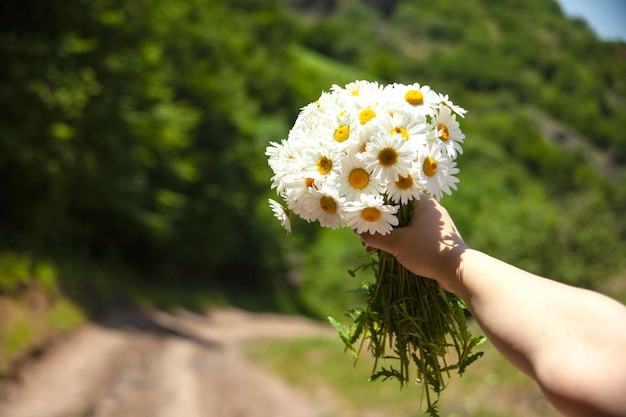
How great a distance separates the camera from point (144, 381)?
43.9 ft

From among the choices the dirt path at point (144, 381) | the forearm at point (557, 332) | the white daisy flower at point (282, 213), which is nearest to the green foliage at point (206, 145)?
the white daisy flower at point (282, 213)

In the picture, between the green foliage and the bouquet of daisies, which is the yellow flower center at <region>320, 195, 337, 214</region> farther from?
the green foliage

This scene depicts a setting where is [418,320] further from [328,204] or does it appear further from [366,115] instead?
[366,115]

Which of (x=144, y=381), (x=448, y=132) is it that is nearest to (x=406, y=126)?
(x=448, y=132)

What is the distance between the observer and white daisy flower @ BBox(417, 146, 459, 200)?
2.45 meters

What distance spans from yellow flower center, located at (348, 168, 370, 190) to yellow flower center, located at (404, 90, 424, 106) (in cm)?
36

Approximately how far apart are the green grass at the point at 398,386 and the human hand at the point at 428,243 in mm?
4634

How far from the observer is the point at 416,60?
8875 cm

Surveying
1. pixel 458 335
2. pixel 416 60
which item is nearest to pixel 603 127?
pixel 458 335

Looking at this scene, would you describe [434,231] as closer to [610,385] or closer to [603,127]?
[610,385]

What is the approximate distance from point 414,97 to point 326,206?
1.82 ft

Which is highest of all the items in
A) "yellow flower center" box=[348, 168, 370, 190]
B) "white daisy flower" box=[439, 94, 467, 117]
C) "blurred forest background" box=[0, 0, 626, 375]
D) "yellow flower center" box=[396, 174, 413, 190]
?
"blurred forest background" box=[0, 0, 626, 375]

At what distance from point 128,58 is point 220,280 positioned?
17.4 metres

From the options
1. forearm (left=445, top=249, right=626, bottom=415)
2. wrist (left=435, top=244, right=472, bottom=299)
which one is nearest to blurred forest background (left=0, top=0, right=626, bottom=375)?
wrist (left=435, top=244, right=472, bottom=299)
